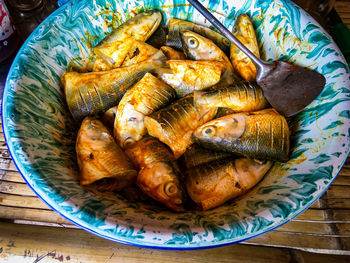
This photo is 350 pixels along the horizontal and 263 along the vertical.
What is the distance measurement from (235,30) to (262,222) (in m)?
0.84

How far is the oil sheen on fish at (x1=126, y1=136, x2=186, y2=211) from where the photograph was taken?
0.87 meters

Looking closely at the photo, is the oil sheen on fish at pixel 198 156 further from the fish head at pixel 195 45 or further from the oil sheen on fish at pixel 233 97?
the fish head at pixel 195 45

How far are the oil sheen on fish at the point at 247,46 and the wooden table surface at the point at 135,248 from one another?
2.20ft

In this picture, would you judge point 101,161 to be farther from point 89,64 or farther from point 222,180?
point 89,64

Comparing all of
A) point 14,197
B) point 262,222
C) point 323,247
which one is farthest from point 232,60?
point 14,197

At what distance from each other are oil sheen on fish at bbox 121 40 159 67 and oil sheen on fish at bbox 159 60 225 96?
120 millimetres

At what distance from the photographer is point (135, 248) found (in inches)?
39.8

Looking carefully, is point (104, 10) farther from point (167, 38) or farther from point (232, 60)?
point (232, 60)

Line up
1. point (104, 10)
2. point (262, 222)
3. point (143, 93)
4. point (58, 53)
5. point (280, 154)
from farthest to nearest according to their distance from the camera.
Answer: point (104, 10) → point (58, 53) → point (143, 93) → point (280, 154) → point (262, 222)

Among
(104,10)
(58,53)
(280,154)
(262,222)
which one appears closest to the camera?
(262,222)

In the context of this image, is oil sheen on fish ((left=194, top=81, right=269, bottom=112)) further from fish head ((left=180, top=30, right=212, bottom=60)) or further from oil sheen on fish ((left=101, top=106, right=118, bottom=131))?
oil sheen on fish ((left=101, top=106, right=118, bottom=131))

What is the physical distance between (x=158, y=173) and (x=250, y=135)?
34 cm

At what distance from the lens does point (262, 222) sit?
0.70 meters

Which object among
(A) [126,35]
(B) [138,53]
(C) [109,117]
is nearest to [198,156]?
(C) [109,117]
